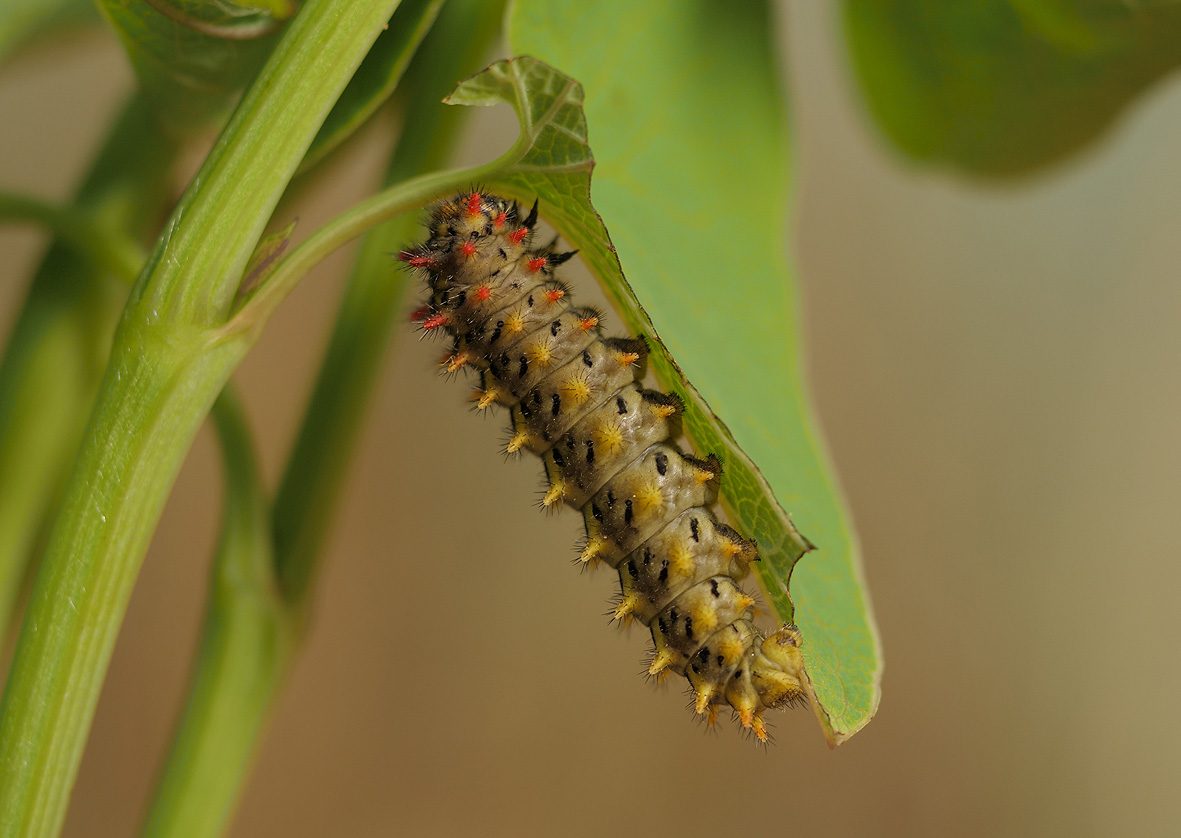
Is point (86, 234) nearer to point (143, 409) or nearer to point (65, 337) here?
point (65, 337)

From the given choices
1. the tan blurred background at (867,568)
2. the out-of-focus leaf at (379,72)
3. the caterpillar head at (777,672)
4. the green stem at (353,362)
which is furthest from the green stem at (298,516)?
the tan blurred background at (867,568)

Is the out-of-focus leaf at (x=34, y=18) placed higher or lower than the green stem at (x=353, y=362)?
higher

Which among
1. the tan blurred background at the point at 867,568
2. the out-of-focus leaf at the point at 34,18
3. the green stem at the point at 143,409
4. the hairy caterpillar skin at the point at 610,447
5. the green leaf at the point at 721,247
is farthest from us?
the tan blurred background at the point at 867,568

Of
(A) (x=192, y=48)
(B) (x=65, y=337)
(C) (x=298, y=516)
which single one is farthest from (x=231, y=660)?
(A) (x=192, y=48)

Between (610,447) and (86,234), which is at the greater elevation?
(86,234)

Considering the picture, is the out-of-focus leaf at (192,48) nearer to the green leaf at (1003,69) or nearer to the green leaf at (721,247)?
the green leaf at (721,247)

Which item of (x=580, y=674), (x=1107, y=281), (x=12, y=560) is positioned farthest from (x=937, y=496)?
(x=12, y=560)
